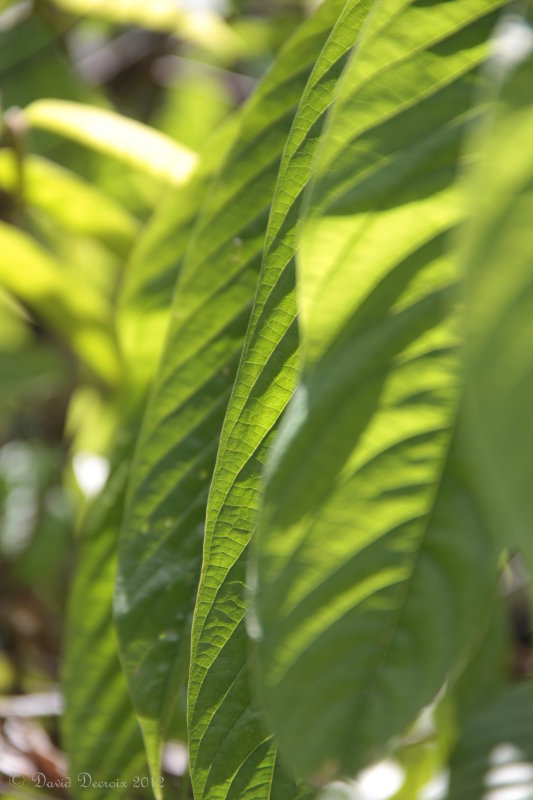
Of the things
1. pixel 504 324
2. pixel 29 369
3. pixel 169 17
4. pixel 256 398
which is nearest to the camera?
pixel 504 324

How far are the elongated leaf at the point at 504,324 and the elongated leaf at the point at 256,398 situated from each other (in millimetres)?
145

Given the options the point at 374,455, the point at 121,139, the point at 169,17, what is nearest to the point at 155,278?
the point at 121,139

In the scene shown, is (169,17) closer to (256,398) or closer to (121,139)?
(121,139)

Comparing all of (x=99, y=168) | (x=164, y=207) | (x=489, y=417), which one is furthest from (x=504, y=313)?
(x=99, y=168)

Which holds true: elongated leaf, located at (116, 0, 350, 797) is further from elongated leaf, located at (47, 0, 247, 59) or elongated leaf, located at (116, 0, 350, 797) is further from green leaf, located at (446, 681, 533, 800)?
elongated leaf, located at (47, 0, 247, 59)

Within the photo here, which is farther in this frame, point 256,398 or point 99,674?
point 99,674

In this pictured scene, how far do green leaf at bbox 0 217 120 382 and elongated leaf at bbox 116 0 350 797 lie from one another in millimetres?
320

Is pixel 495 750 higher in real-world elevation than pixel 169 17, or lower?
lower

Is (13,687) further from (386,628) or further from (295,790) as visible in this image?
(386,628)

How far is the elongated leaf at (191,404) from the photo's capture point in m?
0.44

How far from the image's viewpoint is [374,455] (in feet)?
0.86

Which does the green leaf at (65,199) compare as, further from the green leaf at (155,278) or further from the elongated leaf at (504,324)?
the elongated leaf at (504,324)

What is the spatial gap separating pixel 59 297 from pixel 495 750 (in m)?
0.54

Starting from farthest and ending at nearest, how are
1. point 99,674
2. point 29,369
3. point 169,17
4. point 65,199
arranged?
point 169,17
point 29,369
point 65,199
point 99,674
